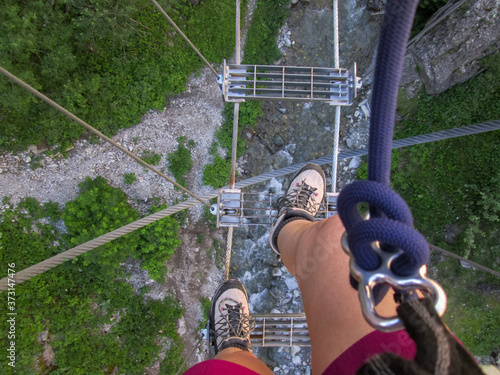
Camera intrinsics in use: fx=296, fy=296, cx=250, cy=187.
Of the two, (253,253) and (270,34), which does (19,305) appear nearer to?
(253,253)

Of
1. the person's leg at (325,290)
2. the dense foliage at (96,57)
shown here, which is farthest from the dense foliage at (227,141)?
the person's leg at (325,290)

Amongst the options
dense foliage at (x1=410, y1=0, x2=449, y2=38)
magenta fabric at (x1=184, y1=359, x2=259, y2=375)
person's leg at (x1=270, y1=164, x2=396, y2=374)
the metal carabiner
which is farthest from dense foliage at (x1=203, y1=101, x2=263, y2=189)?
the metal carabiner

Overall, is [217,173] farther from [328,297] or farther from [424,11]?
[424,11]

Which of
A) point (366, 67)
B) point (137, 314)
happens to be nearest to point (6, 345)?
point (137, 314)

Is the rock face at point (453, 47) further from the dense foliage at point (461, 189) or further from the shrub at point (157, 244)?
the shrub at point (157, 244)

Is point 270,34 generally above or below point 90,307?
above

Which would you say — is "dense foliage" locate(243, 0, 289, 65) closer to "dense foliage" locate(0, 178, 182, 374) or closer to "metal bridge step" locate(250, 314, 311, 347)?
"dense foliage" locate(0, 178, 182, 374)
